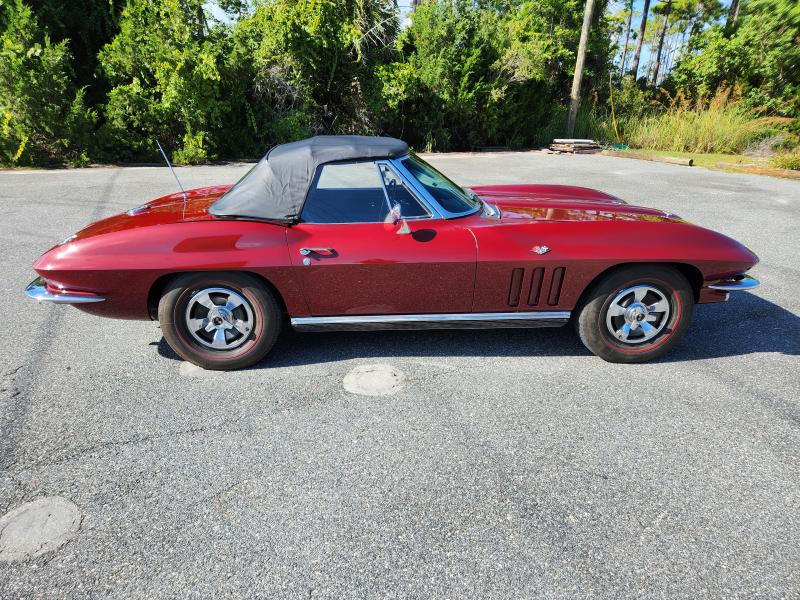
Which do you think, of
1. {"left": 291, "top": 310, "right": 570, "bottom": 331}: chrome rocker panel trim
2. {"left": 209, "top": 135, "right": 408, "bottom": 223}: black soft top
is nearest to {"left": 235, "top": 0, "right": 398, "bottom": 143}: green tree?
{"left": 209, "top": 135, "right": 408, "bottom": 223}: black soft top

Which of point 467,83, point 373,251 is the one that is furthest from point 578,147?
point 373,251

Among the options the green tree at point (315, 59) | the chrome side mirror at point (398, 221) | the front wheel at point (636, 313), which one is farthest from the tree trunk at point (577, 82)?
the chrome side mirror at point (398, 221)

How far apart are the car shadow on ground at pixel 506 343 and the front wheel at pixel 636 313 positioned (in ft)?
0.71

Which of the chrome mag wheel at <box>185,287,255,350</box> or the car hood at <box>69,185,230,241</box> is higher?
the car hood at <box>69,185,230,241</box>

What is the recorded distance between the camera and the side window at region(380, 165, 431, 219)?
3.12 m

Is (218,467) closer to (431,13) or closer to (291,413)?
(291,413)

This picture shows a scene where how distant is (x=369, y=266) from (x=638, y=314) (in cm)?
174

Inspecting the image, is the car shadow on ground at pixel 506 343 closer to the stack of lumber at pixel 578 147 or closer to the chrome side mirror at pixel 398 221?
the chrome side mirror at pixel 398 221

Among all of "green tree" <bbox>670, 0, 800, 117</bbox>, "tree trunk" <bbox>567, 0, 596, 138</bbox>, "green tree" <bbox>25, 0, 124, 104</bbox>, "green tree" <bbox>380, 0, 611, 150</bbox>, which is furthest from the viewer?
"tree trunk" <bbox>567, 0, 596, 138</bbox>

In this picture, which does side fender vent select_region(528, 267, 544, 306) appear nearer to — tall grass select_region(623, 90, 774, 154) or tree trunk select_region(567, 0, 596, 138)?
tall grass select_region(623, 90, 774, 154)

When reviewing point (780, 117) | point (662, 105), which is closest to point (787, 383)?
point (780, 117)

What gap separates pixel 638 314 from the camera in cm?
317

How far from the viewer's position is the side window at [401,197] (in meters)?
3.12

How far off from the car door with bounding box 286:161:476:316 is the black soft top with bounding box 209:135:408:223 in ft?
0.21
